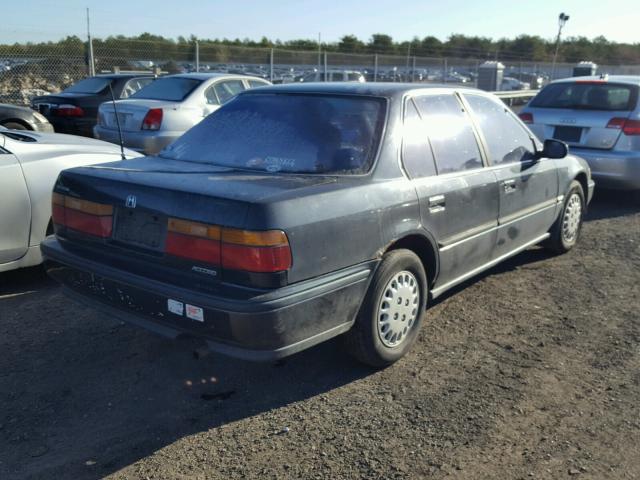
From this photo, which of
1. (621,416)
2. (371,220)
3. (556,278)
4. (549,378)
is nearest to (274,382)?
(371,220)

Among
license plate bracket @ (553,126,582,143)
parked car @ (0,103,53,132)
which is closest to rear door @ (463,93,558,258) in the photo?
license plate bracket @ (553,126,582,143)

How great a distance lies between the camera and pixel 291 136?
3.86 meters

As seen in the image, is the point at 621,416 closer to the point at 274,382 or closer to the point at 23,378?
the point at 274,382

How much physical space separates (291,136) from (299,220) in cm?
96

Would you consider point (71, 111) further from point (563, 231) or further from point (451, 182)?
point (451, 182)

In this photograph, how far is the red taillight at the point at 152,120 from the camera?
9.20 m

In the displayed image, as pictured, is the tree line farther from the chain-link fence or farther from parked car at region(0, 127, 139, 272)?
parked car at region(0, 127, 139, 272)

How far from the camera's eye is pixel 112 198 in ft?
11.3

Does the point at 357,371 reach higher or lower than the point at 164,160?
lower

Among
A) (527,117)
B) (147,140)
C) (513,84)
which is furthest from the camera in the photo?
(513,84)

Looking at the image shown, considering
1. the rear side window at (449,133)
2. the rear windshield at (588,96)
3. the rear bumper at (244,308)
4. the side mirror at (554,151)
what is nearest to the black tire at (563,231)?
the side mirror at (554,151)

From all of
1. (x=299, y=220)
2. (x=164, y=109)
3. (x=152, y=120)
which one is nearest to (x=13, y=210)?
(x=299, y=220)

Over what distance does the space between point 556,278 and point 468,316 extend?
1.31 metres

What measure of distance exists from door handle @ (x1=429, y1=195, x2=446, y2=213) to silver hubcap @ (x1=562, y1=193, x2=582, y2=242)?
243 cm
